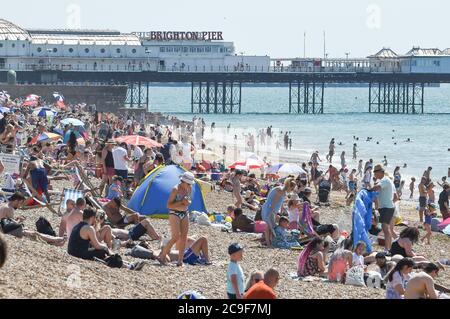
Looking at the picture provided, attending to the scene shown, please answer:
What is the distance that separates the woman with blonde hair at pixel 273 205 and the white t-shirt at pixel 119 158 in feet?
14.8

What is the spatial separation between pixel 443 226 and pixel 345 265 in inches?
285

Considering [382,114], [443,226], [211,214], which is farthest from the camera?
[382,114]

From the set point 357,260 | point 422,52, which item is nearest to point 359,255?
point 357,260

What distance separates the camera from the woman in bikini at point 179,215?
11.9 meters

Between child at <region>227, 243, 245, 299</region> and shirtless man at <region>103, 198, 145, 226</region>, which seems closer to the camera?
child at <region>227, 243, 245, 299</region>

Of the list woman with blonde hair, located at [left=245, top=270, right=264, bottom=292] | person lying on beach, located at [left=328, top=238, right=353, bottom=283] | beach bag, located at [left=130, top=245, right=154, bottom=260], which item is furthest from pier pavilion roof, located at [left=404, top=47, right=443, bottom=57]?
woman with blonde hair, located at [left=245, top=270, right=264, bottom=292]

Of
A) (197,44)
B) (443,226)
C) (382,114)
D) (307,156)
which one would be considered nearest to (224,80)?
(197,44)

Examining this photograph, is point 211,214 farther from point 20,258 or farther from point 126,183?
point 20,258

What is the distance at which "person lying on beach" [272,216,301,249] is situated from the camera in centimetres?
1459

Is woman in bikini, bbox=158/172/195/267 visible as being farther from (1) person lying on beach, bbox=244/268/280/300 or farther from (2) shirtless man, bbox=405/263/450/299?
(2) shirtless man, bbox=405/263/450/299

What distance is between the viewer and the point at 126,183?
18.0 m

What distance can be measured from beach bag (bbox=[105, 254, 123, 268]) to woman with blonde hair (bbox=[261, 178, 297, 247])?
11.6 feet

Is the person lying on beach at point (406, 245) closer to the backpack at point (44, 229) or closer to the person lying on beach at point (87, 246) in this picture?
the person lying on beach at point (87, 246)
